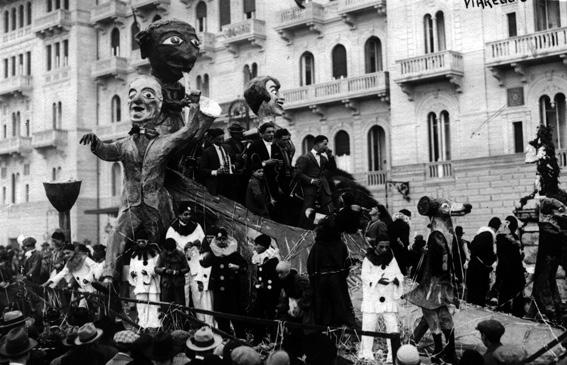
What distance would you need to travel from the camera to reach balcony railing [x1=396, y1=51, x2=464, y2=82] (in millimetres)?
28609

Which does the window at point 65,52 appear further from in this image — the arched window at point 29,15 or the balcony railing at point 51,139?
the arched window at point 29,15

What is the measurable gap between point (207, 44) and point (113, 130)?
792 centimetres

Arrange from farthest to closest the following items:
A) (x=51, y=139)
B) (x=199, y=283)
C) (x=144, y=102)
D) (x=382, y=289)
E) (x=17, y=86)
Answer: (x=17, y=86) < (x=51, y=139) < (x=144, y=102) < (x=199, y=283) < (x=382, y=289)

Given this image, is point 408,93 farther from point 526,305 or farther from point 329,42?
point 526,305

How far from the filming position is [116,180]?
44062mm

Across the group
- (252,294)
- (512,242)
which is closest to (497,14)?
(512,242)

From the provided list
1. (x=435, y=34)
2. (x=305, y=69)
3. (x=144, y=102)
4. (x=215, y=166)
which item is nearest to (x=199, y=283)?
(x=215, y=166)

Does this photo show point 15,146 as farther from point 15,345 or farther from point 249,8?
point 15,345

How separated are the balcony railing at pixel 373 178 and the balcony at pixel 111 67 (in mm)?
16187

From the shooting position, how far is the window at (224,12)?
3831 cm

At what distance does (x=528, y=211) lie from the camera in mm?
15961

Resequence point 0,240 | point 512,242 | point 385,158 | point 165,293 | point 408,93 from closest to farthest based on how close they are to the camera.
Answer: point 165,293, point 512,242, point 408,93, point 385,158, point 0,240

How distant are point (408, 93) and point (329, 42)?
547 cm

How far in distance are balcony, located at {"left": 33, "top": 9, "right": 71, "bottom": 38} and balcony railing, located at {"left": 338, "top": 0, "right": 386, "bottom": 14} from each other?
712 inches
